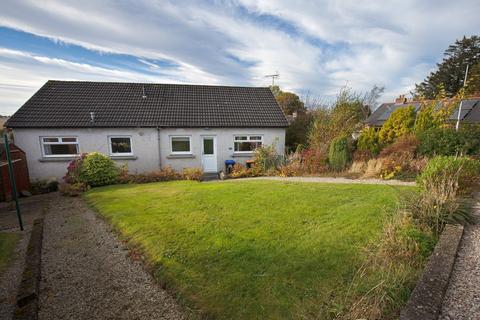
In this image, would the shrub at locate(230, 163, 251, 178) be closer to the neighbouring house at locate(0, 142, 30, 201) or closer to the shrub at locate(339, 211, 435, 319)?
the shrub at locate(339, 211, 435, 319)

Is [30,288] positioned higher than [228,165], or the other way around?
[228,165]

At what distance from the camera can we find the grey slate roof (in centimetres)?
1242

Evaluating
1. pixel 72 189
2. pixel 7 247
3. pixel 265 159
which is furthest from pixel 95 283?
pixel 265 159

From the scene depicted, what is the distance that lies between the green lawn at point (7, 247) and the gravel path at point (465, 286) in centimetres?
600

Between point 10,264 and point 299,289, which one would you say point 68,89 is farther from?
point 299,289

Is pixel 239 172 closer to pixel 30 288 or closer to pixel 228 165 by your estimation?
pixel 228 165

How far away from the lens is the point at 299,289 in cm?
296

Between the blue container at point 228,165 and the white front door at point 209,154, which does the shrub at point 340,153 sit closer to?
the blue container at point 228,165

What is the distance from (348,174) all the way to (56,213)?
10244 mm

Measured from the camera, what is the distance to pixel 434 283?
2.50 metres

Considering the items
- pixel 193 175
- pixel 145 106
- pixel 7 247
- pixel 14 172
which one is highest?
pixel 145 106

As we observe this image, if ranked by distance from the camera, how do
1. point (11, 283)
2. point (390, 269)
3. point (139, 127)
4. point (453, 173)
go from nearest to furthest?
point (390, 269), point (11, 283), point (453, 173), point (139, 127)

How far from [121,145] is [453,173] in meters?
13.4

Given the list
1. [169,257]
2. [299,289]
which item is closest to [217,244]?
[169,257]
